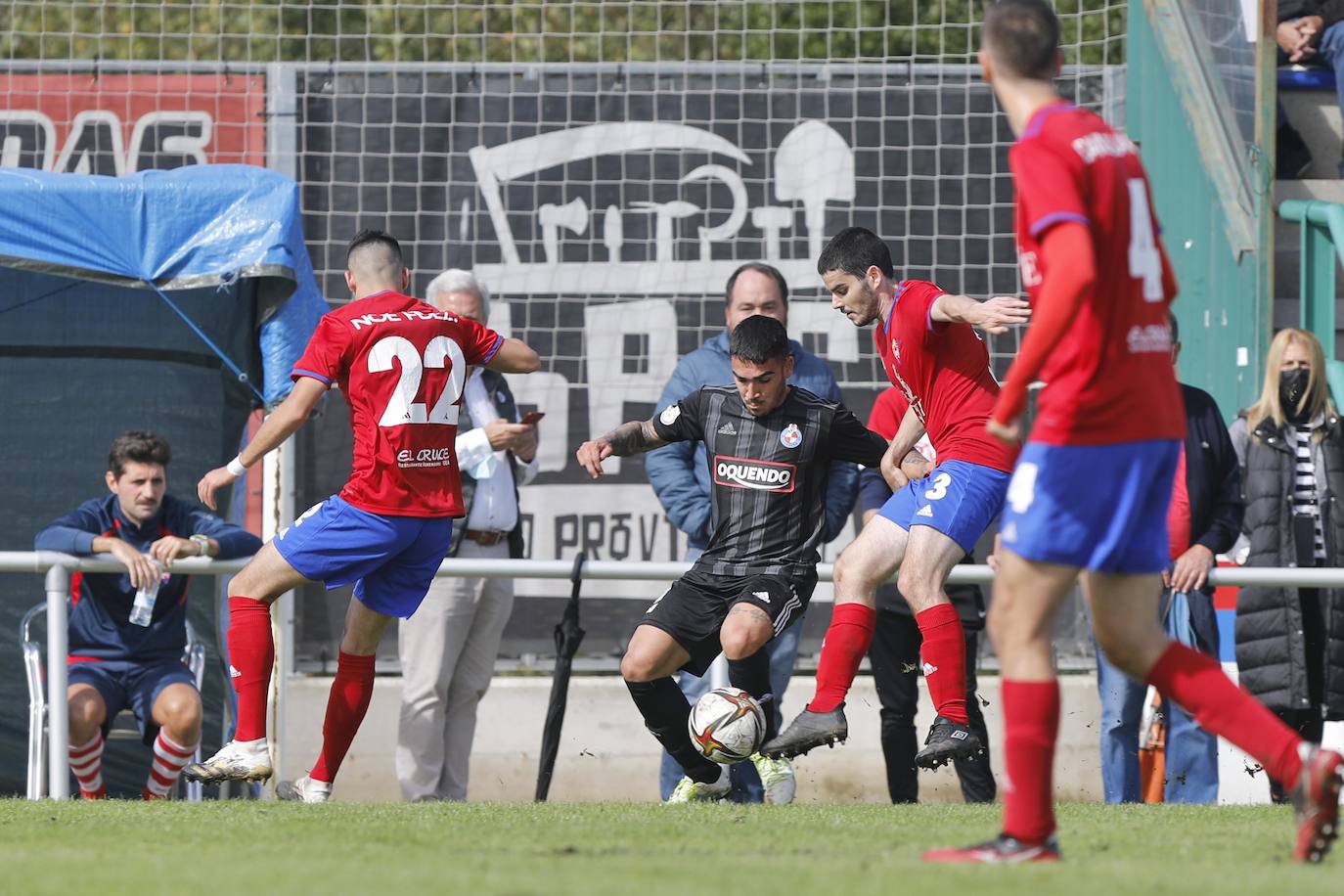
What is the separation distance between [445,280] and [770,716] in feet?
8.67

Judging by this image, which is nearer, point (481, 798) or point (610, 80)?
point (481, 798)

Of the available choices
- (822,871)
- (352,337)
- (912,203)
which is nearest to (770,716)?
(352,337)

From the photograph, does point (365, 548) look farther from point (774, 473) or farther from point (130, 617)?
point (130, 617)

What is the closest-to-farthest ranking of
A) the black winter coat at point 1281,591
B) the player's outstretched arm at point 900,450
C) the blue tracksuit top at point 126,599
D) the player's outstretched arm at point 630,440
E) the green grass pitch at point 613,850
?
the green grass pitch at point 613,850, the player's outstretched arm at point 900,450, the player's outstretched arm at point 630,440, the black winter coat at point 1281,591, the blue tracksuit top at point 126,599

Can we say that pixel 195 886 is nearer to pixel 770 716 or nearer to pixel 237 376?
pixel 770 716

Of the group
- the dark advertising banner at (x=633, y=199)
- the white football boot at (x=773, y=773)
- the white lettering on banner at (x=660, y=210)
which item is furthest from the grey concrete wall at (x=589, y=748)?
the white football boot at (x=773, y=773)

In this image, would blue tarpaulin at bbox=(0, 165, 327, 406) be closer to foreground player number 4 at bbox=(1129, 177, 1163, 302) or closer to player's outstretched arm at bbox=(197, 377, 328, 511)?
player's outstretched arm at bbox=(197, 377, 328, 511)

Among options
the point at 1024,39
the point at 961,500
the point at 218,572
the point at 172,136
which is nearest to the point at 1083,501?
the point at 1024,39

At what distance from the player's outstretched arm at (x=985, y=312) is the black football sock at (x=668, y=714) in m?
1.80

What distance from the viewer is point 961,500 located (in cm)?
639

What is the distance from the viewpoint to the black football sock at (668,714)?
6.88 m

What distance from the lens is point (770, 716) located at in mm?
7262

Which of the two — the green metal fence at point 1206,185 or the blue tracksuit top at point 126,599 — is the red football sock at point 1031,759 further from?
the green metal fence at point 1206,185

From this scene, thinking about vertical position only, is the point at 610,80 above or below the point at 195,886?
above
